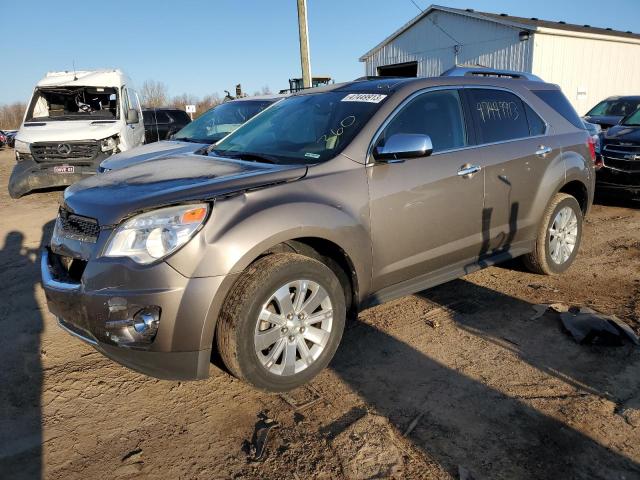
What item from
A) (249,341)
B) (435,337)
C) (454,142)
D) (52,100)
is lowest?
(435,337)

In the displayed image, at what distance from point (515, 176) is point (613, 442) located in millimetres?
2252

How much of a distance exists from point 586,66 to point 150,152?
19.1m

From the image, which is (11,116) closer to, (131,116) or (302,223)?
(131,116)

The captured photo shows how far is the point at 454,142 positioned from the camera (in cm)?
372

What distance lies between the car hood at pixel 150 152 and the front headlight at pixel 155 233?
3731 millimetres

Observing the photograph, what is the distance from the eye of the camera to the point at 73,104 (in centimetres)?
1058

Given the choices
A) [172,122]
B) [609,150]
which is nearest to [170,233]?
[609,150]

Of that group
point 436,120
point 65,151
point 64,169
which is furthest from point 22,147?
point 436,120

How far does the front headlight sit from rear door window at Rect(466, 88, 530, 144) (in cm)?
245

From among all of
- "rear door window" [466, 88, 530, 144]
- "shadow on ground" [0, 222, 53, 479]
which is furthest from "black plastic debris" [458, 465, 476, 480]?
"rear door window" [466, 88, 530, 144]

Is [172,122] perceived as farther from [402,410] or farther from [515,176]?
[402,410]

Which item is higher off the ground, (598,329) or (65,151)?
(65,151)

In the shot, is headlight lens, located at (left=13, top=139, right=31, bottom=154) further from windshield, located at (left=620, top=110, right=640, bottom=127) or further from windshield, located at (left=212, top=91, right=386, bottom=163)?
windshield, located at (left=620, top=110, right=640, bottom=127)

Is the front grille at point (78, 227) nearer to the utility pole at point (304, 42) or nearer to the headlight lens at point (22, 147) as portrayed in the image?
the headlight lens at point (22, 147)
